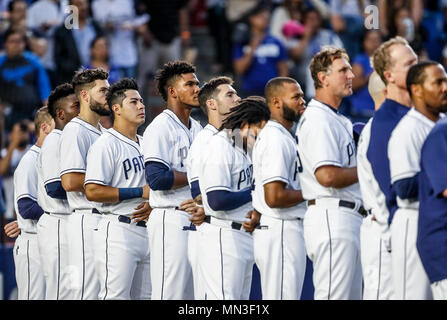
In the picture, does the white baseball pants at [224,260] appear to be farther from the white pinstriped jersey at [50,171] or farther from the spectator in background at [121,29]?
the spectator in background at [121,29]

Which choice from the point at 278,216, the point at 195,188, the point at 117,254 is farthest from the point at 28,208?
the point at 278,216

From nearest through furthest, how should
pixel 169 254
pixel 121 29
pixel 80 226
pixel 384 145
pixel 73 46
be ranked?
pixel 384 145, pixel 169 254, pixel 80 226, pixel 73 46, pixel 121 29

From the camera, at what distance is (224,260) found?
264 inches

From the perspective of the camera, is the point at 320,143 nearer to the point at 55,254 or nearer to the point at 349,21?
the point at 55,254

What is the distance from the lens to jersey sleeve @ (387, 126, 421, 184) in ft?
18.2

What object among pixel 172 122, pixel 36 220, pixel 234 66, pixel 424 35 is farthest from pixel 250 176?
pixel 424 35

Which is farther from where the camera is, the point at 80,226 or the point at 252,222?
the point at 80,226

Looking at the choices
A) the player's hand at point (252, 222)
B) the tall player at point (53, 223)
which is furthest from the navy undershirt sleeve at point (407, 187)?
the tall player at point (53, 223)

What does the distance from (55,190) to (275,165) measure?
198 centimetres

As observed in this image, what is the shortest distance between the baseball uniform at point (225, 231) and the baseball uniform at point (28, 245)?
1960mm

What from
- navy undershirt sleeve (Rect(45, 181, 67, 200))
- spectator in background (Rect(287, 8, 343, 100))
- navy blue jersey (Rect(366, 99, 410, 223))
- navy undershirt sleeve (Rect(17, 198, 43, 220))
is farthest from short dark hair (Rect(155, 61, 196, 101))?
spectator in background (Rect(287, 8, 343, 100))

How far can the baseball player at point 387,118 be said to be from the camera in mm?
5859

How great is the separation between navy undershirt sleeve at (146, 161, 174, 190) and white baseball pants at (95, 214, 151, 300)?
1.42 ft

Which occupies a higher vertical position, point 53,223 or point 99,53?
point 99,53
